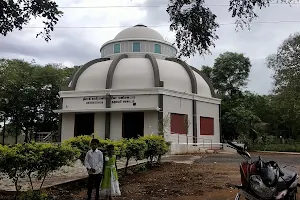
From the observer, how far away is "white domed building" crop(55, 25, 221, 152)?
26.7 metres

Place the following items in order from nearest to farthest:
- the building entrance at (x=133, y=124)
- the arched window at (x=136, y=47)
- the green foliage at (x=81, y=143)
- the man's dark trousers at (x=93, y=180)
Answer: the man's dark trousers at (x=93, y=180), the green foliage at (x=81, y=143), the building entrance at (x=133, y=124), the arched window at (x=136, y=47)

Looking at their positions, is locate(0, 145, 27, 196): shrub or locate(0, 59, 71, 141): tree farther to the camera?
locate(0, 59, 71, 141): tree

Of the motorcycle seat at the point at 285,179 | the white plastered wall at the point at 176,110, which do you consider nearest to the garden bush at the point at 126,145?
the motorcycle seat at the point at 285,179

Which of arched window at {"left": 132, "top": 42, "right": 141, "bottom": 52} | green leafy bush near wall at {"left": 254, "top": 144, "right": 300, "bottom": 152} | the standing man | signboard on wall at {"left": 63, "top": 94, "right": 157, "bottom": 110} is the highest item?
arched window at {"left": 132, "top": 42, "right": 141, "bottom": 52}

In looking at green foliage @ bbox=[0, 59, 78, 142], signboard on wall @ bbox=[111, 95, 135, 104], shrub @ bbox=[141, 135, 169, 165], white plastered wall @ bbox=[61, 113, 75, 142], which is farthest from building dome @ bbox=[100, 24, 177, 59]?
shrub @ bbox=[141, 135, 169, 165]

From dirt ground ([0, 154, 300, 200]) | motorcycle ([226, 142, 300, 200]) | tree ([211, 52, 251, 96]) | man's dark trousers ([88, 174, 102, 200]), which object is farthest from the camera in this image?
tree ([211, 52, 251, 96])

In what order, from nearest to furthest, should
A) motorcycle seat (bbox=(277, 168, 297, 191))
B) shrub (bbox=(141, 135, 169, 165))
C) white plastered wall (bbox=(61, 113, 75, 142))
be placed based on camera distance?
motorcycle seat (bbox=(277, 168, 297, 191)) < shrub (bbox=(141, 135, 169, 165)) < white plastered wall (bbox=(61, 113, 75, 142))

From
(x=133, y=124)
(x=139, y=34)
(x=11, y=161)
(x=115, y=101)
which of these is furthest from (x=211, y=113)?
(x=11, y=161)

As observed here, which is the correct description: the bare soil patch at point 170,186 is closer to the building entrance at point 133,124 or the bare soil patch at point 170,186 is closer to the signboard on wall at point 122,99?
the signboard on wall at point 122,99

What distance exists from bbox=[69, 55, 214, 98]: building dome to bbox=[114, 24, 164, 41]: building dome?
3.18 meters

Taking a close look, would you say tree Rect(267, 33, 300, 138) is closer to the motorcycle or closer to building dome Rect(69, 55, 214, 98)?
building dome Rect(69, 55, 214, 98)

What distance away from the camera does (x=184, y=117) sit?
2772cm

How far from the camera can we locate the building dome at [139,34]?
33031 mm

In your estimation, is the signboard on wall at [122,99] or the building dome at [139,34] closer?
the signboard on wall at [122,99]
